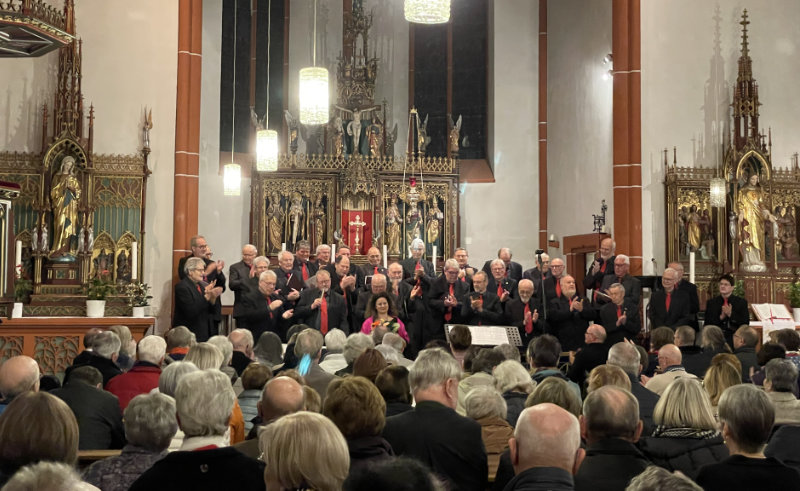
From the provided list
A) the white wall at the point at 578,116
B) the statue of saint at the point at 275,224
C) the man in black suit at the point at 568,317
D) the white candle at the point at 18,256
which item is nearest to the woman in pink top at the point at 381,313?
the man in black suit at the point at 568,317

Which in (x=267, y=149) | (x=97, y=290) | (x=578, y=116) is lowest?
(x=97, y=290)

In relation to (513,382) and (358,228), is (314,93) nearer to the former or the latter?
(358,228)

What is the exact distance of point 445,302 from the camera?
463 inches

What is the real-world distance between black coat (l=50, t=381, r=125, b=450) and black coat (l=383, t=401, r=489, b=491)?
187cm

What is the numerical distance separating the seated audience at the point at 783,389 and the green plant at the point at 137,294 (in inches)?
371

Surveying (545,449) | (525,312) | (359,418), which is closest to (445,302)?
(525,312)

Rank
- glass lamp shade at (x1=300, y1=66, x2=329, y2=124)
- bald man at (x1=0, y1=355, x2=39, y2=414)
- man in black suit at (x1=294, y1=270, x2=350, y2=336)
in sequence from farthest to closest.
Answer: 1. glass lamp shade at (x1=300, y1=66, x2=329, y2=124)
2. man in black suit at (x1=294, y1=270, x2=350, y2=336)
3. bald man at (x1=0, y1=355, x2=39, y2=414)

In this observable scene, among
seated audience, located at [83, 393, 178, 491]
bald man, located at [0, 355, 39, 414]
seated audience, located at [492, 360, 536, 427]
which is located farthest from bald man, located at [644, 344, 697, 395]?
bald man, located at [0, 355, 39, 414]

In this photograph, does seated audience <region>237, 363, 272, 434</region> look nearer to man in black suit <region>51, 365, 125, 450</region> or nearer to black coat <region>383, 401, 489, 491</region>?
man in black suit <region>51, 365, 125, 450</region>

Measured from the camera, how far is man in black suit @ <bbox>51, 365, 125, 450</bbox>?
5266 mm

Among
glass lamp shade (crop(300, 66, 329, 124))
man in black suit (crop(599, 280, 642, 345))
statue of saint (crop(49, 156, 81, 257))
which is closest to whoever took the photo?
man in black suit (crop(599, 280, 642, 345))

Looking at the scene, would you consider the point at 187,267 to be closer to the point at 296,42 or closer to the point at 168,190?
the point at 168,190

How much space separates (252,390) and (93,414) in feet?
3.05

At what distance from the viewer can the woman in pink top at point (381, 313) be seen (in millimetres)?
10359
